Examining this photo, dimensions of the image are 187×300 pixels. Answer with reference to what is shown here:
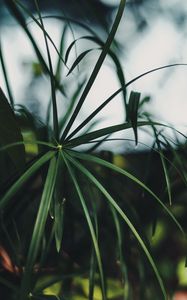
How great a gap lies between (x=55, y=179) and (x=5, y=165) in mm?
373

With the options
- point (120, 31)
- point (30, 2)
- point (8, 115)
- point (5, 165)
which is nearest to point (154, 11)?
point (120, 31)

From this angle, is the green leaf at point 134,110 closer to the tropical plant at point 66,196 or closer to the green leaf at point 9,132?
the tropical plant at point 66,196

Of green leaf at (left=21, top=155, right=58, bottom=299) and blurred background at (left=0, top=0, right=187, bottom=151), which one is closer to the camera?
green leaf at (left=21, top=155, right=58, bottom=299)

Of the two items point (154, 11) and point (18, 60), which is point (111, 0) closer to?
point (154, 11)

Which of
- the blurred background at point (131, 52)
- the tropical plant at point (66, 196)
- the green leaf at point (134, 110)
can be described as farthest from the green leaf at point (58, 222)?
the blurred background at point (131, 52)

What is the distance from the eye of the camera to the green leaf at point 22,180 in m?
0.60

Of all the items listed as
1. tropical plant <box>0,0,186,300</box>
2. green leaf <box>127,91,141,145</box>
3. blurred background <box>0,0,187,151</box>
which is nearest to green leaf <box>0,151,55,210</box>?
tropical plant <box>0,0,186,300</box>

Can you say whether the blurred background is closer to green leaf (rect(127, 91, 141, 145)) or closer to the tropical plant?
the tropical plant

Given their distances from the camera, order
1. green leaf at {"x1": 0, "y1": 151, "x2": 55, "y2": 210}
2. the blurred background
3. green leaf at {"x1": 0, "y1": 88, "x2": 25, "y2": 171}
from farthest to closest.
Result: the blurred background, green leaf at {"x1": 0, "y1": 88, "x2": 25, "y2": 171}, green leaf at {"x1": 0, "y1": 151, "x2": 55, "y2": 210}

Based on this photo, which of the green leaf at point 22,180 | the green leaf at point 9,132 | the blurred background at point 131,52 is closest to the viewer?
the green leaf at point 22,180

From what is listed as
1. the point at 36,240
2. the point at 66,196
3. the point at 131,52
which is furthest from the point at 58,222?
the point at 131,52

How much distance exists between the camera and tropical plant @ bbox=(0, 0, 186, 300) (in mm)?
663

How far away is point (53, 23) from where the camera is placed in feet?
4.23

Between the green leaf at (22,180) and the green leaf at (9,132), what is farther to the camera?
the green leaf at (9,132)
